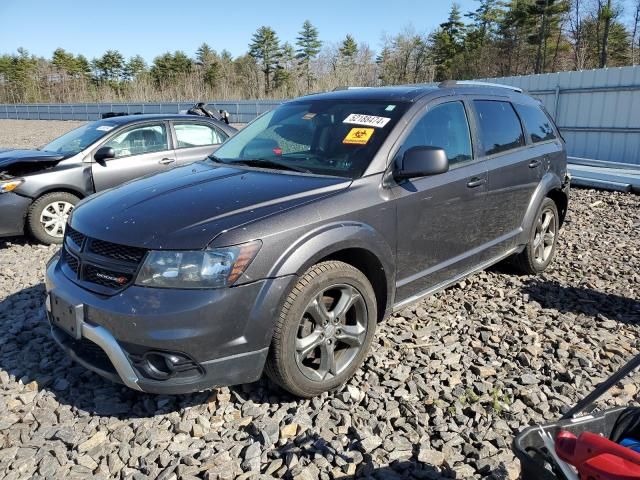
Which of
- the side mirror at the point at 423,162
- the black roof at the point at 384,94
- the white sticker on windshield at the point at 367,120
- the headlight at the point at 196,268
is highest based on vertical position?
the black roof at the point at 384,94

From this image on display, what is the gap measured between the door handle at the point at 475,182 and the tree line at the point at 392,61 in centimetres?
3837

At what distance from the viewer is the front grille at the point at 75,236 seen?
295 cm

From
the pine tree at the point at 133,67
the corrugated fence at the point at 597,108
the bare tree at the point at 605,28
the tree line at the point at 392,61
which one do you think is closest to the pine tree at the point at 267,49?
the tree line at the point at 392,61

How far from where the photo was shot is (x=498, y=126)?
437 cm

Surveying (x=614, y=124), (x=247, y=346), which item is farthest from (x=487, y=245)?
(x=614, y=124)

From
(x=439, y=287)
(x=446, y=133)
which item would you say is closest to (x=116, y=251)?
(x=439, y=287)

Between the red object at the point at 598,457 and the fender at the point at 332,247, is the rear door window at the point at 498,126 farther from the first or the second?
the red object at the point at 598,457

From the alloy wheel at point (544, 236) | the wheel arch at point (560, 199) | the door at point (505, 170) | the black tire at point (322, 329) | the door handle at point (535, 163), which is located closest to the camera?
the black tire at point (322, 329)

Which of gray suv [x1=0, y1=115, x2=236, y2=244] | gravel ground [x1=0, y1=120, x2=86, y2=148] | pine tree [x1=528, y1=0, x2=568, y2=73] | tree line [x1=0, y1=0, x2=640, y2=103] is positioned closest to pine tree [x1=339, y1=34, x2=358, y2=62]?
tree line [x1=0, y1=0, x2=640, y2=103]

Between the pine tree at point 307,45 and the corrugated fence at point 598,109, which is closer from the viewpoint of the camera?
the corrugated fence at point 598,109

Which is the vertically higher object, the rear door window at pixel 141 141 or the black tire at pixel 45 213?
the rear door window at pixel 141 141

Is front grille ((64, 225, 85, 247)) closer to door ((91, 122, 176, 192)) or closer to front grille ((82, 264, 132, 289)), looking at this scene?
Result: front grille ((82, 264, 132, 289))

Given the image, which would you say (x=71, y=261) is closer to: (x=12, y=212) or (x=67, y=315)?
(x=67, y=315)

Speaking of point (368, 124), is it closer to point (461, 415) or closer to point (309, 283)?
point (309, 283)
